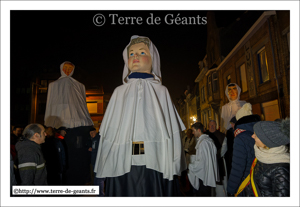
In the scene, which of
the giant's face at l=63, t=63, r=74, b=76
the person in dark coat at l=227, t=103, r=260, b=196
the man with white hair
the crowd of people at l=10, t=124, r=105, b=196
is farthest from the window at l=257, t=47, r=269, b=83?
the man with white hair

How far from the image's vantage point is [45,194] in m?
2.30

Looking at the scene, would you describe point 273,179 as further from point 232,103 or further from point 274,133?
point 232,103

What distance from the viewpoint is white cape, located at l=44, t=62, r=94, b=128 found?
10.8ft

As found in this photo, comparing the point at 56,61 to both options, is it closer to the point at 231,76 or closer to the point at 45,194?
the point at 45,194

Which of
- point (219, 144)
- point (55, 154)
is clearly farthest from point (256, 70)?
point (55, 154)

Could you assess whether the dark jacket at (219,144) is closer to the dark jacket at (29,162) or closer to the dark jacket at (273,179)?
the dark jacket at (273,179)

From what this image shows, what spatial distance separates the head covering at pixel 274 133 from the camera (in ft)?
5.08

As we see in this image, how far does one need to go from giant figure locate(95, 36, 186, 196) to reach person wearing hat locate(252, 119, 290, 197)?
0.79 meters

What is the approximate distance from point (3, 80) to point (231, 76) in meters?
5.00

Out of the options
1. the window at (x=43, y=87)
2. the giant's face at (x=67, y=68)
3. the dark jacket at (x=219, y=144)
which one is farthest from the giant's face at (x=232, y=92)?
the window at (x=43, y=87)

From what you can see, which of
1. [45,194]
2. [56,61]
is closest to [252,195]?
[45,194]

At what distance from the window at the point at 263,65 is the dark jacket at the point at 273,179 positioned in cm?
318

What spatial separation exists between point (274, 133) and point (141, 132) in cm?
123

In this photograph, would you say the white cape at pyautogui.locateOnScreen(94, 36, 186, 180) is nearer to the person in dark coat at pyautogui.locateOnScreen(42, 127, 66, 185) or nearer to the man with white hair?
the man with white hair
